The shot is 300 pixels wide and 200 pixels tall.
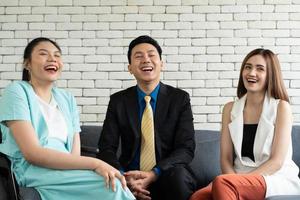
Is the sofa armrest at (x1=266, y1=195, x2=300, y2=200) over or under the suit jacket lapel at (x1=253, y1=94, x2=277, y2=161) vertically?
under

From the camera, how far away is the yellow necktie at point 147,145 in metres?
2.53

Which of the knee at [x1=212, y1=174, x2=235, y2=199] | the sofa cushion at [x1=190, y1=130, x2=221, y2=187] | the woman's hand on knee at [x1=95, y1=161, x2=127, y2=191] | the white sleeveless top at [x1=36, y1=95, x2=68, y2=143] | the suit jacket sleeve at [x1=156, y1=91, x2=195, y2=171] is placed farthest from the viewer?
the sofa cushion at [x1=190, y1=130, x2=221, y2=187]

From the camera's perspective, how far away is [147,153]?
2.54 meters

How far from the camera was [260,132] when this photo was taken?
2529mm

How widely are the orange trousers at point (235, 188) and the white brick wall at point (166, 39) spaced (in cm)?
111

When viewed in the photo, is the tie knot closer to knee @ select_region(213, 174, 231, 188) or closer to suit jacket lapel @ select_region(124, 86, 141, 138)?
suit jacket lapel @ select_region(124, 86, 141, 138)

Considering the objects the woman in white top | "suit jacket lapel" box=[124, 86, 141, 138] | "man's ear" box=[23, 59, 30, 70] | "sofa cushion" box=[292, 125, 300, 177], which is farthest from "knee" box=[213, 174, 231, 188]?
"man's ear" box=[23, 59, 30, 70]

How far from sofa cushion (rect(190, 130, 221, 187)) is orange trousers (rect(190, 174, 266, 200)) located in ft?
2.08

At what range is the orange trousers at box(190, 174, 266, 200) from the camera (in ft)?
7.04

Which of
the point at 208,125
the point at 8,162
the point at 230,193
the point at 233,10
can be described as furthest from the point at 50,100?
the point at 233,10

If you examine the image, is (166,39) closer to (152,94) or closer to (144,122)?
(152,94)

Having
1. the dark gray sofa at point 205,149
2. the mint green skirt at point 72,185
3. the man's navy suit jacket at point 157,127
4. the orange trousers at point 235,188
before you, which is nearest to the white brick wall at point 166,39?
the dark gray sofa at point 205,149

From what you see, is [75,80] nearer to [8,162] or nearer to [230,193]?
[8,162]

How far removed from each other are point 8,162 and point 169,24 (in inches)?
67.3
